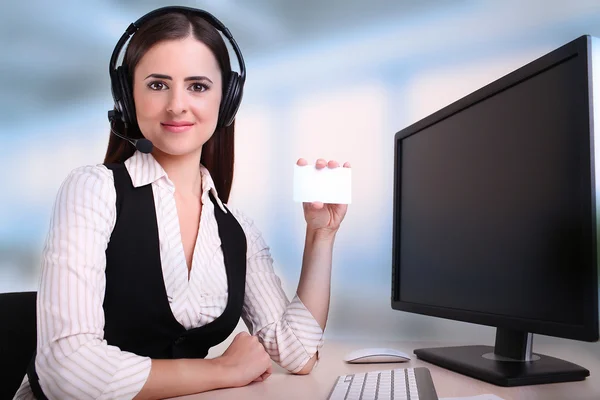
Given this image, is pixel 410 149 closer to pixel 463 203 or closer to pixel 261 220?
pixel 463 203

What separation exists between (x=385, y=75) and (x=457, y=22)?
0.25 metres

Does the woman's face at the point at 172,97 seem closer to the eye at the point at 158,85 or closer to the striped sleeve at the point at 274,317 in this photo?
the eye at the point at 158,85

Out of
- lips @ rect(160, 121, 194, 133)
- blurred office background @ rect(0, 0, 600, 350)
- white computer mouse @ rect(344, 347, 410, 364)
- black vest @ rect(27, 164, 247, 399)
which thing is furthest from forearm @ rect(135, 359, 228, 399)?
blurred office background @ rect(0, 0, 600, 350)

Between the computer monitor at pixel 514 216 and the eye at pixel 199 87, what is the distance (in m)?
0.50

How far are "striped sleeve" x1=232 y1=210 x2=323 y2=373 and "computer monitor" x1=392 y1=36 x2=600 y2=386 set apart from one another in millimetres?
257

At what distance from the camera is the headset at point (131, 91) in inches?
44.0

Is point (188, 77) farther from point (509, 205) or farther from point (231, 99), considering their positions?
point (509, 205)

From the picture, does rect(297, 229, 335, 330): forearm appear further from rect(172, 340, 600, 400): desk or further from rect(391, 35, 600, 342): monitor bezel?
rect(391, 35, 600, 342): monitor bezel

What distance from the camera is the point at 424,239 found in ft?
4.29

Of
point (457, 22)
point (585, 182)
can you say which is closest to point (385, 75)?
point (457, 22)

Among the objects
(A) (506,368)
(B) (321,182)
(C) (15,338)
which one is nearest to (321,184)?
(B) (321,182)

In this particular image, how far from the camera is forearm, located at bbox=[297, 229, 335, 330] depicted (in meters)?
1.23

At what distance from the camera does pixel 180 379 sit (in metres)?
0.91

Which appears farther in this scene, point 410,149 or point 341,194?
point 410,149
